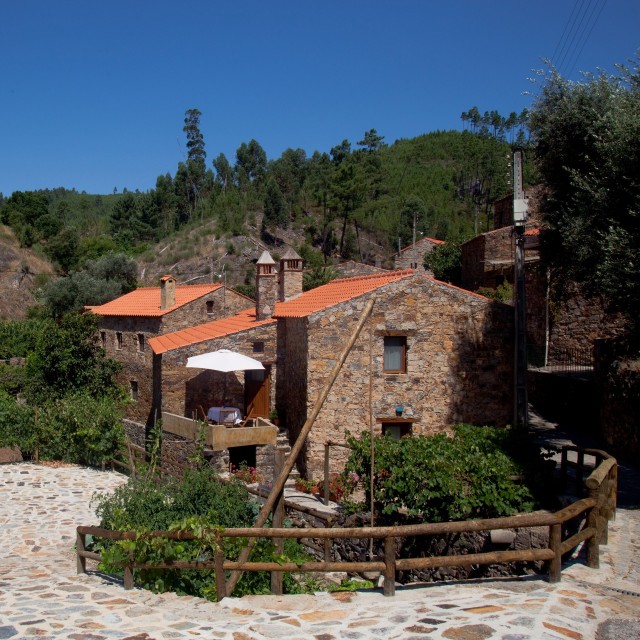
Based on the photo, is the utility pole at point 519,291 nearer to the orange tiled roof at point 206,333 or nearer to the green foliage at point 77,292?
the orange tiled roof at point 206,333

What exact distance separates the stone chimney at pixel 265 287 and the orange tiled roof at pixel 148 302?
21.9 ft

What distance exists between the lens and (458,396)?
17.7 m

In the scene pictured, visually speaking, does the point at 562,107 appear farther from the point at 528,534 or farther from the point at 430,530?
the point at 430,530

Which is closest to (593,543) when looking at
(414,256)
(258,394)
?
(258,394)

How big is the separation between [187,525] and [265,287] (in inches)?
623

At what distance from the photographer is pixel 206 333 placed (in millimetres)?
23266

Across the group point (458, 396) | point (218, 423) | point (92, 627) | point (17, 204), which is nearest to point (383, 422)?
point (458, 396)

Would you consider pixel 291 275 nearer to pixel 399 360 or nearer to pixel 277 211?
pixel 399 360

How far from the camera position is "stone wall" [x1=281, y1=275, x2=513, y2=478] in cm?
1669

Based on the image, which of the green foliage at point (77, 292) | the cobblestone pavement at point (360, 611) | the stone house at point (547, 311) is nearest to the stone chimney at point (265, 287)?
the stone house at point (547, 311)

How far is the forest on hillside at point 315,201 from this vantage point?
2414 inches

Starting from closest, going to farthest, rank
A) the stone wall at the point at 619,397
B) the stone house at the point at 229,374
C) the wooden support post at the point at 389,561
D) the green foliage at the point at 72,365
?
the wooden support post at the point at 389,561 < the stone wall at the point at 619,397 < the stone house at the point at 229,374 < the green foliage at the point at 72,365

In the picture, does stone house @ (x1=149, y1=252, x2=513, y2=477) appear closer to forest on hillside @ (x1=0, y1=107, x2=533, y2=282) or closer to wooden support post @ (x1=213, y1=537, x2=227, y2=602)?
wooden support post @ (x1=213, y1=537, x2=227, y2=602)

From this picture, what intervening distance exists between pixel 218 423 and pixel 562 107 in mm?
12353
